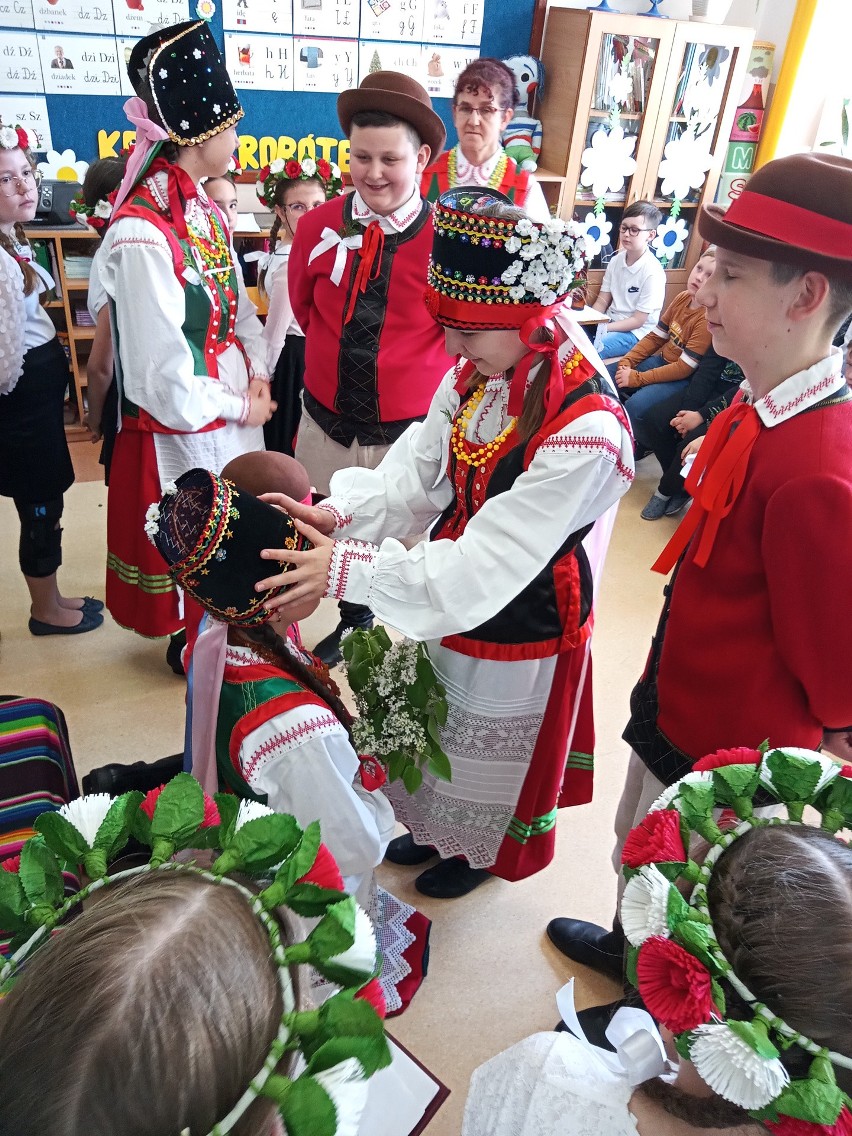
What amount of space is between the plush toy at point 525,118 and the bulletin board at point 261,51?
119mm

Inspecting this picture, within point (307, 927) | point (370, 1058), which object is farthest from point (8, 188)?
point (370, 1058)

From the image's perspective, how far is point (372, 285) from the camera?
2.35 metres

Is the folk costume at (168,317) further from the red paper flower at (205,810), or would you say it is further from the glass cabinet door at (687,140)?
the glass cabinet door at (687,140)

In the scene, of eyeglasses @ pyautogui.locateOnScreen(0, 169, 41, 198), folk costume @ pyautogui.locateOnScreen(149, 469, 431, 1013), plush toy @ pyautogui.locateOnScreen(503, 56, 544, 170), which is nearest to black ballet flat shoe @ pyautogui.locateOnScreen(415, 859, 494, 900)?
folk costume @ pyautogui.locateOnScreen(149, 469, 431, 1013)

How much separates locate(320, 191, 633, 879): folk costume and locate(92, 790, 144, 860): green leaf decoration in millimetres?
583

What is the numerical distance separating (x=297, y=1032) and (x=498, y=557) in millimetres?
818

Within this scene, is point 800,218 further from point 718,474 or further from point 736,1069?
point 736,1069

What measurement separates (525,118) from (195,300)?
12.9 ft

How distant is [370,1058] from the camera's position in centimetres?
64

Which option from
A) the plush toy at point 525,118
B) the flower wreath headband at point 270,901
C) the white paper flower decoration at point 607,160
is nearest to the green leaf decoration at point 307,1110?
the flower wreath headband at point 270,901

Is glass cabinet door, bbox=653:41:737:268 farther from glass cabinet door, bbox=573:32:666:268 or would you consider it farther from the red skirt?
the red skirt

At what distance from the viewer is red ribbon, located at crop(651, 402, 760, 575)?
1.24 metres

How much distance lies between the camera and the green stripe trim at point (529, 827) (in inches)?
68.8

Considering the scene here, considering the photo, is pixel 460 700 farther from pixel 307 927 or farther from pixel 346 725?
pixel 307 927
